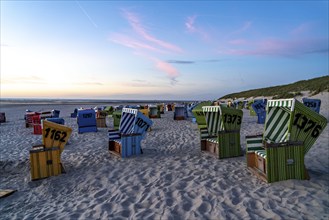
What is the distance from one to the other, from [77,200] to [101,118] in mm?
13080

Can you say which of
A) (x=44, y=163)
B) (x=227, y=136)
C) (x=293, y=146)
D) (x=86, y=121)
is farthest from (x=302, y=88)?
(x=44, y=163)

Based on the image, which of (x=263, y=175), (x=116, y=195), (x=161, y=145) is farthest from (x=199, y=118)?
(x=116, y=195)

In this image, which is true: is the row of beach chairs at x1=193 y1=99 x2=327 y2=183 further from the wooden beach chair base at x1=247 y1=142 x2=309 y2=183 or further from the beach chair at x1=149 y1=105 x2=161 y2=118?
the beach chair at x1=149 y1=105 x2=161 y2=118

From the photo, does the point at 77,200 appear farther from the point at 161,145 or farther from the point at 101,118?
the point at 101,118

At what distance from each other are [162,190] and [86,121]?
10495mm

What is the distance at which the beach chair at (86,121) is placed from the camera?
1507cm

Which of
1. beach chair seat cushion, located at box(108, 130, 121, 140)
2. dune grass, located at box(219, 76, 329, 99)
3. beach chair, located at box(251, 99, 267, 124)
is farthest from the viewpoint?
dune grass, located at box(219, 76, 329, 99)

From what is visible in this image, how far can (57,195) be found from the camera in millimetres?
5887

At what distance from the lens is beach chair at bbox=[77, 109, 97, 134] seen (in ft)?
49.4

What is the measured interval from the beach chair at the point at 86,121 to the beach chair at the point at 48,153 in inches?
307

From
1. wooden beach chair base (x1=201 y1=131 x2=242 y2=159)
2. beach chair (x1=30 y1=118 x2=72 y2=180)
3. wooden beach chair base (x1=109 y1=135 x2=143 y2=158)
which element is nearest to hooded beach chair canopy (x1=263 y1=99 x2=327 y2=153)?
wooden beach chair base (x1=201 y1=131 x2=242 y2=159)

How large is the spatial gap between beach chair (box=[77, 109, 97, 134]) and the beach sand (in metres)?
6.17

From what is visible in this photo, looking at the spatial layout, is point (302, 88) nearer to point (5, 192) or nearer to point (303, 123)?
point (303, 123)

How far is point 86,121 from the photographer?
1518 cm
